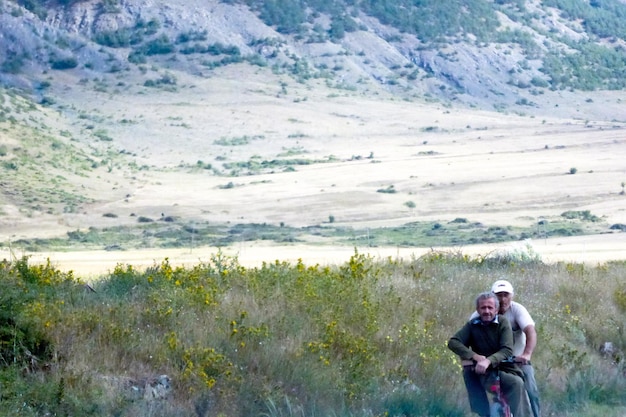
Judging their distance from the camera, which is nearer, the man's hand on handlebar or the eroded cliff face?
the man's hand on handlebar

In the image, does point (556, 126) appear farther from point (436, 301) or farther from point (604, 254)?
point (436, 301)

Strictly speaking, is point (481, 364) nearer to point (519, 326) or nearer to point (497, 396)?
point (497, 396)

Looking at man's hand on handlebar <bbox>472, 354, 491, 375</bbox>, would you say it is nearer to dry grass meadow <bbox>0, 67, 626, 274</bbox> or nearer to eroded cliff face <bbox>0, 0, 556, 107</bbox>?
dry grass meadow <bbox>0, 67, 626, 274</bbox>

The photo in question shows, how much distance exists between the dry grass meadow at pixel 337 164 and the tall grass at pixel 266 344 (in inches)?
406

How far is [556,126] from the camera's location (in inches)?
2862

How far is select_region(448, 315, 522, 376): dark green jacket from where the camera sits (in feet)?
29.1

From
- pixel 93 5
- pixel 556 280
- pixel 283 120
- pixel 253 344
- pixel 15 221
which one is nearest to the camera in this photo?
pixel 253 344

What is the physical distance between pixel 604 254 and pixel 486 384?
19368mm

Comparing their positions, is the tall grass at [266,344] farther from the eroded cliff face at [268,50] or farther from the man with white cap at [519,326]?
the eroded cliff face at [268,50]

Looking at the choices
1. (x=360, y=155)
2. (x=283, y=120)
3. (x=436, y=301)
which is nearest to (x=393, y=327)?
(x=436, y=301)

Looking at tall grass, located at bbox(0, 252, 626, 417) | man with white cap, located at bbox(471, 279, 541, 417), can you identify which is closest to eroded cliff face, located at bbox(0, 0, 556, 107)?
tall grass, located at bbox(0, 252, 626, 417)

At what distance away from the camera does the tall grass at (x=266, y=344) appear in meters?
9.96

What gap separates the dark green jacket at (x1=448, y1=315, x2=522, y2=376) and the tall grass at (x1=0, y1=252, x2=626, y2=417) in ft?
5.34

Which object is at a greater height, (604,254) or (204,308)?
(204,308)
